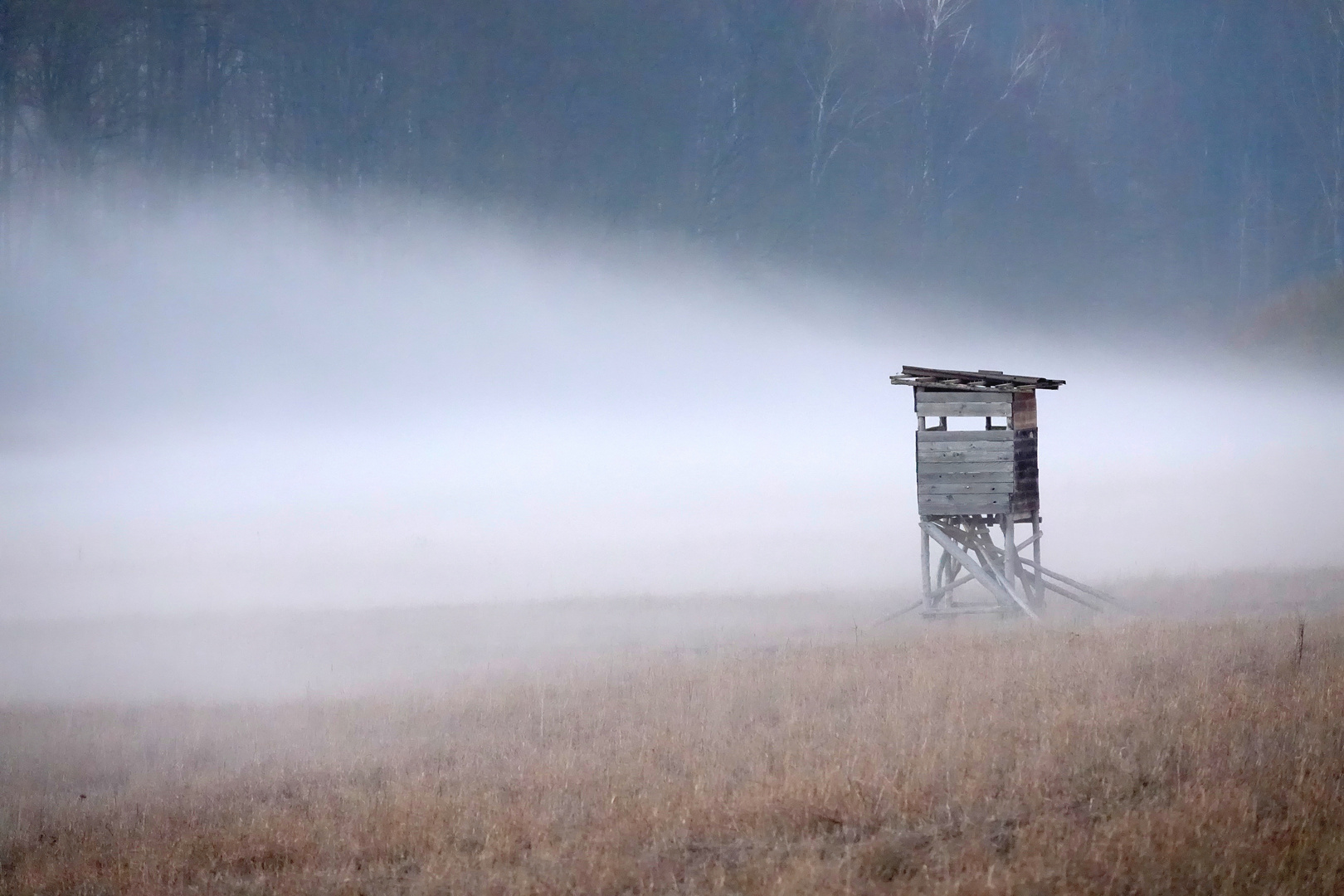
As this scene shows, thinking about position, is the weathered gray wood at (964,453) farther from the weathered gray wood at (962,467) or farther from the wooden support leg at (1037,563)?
the wooden support leg at (1037,563)

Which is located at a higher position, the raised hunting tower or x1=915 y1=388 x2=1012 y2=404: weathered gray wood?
x1=915 y1=388 x2=1012 y2=404: weathered gray wood

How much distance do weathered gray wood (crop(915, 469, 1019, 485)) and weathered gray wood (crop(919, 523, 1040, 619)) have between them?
0.93 metres

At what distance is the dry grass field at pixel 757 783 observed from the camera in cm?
670

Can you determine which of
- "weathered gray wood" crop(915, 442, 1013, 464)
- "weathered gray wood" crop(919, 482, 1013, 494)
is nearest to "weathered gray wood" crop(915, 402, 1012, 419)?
"weathered gray wood" crop(915, 442, 1013, 464)

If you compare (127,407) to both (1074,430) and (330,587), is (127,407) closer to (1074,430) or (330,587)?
(330,587)

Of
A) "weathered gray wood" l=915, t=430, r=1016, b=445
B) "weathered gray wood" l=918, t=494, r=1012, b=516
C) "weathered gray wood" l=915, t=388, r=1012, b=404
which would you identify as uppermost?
"weathered gray wood" l=915, t=388, r=1012, b=404

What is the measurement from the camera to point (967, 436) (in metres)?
21.3

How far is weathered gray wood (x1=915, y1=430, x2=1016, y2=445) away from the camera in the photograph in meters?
21.1

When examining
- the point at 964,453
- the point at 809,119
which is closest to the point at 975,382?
the point at 964,453

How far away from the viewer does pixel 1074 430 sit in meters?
83.4

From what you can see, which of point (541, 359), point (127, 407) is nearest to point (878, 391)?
point (541, 359)

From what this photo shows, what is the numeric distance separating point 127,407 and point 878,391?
5922 cm

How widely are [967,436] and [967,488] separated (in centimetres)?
99

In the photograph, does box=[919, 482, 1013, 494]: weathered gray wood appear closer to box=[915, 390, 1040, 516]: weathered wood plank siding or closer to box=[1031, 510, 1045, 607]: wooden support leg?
box=[915, 390, 1040, 516]: weathered wood plank siding
